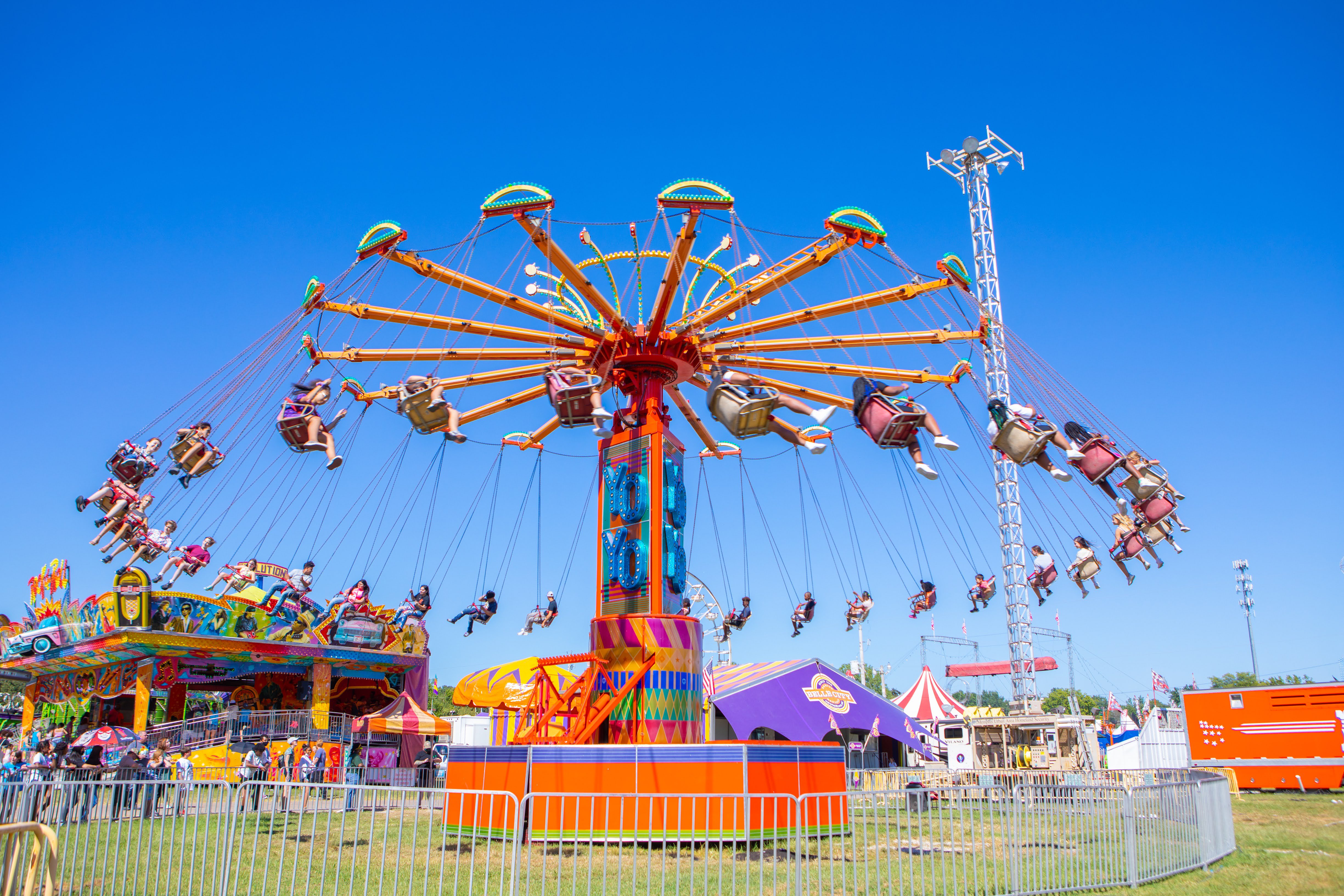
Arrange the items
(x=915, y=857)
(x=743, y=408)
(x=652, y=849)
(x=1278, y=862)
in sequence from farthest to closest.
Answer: (x=743, y=408) → (x=915, y=857) → (x=1278, y=862) → (x=652, y=849)

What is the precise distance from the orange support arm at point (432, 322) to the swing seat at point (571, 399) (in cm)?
221

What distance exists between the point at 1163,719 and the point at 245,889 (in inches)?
1282

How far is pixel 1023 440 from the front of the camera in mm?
13445

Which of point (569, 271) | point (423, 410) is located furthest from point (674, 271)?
point (423, 410)

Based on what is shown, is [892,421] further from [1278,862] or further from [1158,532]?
[1278,862]

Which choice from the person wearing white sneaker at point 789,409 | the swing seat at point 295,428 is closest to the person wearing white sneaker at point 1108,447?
the person wearing white sneaker at point 789,409

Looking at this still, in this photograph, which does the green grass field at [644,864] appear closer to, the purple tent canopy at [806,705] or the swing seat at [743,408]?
the swing seat at [743,408]

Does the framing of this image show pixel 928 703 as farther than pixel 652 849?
Yes

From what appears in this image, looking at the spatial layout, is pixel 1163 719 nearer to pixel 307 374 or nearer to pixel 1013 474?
pixel 1013 474

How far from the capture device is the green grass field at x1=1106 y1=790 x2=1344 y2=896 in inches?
340

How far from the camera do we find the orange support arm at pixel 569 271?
13.5m

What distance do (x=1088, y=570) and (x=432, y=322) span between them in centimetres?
1163

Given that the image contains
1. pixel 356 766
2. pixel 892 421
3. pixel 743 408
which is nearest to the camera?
pixel 892 421

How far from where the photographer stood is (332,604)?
26.4m
